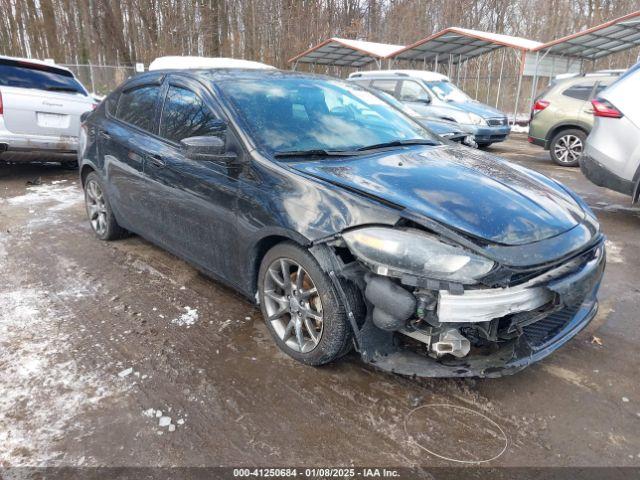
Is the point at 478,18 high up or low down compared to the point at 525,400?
up

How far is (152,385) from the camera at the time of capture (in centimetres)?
263

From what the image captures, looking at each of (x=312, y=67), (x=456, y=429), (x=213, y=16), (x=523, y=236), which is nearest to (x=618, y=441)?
(x=456, y=429)

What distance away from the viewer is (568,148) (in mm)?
9203

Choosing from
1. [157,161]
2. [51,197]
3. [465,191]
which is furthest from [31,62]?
[465,191]

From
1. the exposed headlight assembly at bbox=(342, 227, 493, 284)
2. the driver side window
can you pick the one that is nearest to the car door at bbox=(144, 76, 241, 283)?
the exposed headlight assembly at bbox=(342, 227, 493, 284)

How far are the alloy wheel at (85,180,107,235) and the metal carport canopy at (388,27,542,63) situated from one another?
47.2 ft

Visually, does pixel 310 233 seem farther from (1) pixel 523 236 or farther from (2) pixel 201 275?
(2) pixel 201 275

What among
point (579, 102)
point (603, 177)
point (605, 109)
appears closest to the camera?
point (605, 109)

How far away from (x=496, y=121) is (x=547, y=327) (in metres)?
9.39

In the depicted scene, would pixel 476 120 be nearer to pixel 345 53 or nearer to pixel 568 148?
pixel 568 148

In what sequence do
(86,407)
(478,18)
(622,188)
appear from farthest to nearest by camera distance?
(478,18)
(622,188)
(86,407)

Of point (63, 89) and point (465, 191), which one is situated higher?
point (63, 89)

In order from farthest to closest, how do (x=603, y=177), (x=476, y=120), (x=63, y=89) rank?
(x=476, y=120)
(x=63, y=89)
(x=603, y=177)

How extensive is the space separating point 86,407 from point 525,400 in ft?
7.59
